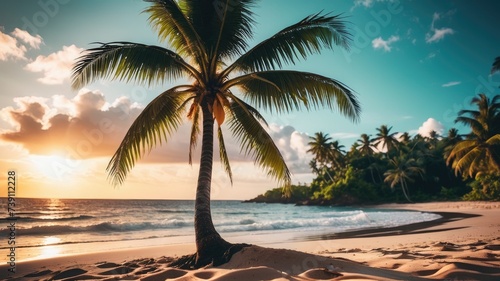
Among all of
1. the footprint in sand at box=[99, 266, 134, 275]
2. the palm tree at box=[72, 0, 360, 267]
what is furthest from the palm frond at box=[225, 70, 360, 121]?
the footprint in sand at box=[99, 266, 134, 275]

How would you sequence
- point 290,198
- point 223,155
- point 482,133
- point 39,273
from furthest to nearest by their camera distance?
point 290,198 → point 482,133 → point 223,155 → point 39,273

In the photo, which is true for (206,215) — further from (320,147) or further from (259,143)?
(320,147)

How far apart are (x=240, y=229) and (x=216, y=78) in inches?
494

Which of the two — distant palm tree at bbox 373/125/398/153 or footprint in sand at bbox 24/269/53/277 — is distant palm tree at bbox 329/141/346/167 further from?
footprint in sand at bbox 24/269/53/277

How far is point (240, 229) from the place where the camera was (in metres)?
17.6

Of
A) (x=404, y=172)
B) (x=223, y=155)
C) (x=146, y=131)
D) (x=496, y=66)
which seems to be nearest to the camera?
(x=146, y=131)

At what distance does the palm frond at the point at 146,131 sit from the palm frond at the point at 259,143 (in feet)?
4.83

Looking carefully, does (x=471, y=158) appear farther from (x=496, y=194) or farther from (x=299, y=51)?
(x=299, y=51)

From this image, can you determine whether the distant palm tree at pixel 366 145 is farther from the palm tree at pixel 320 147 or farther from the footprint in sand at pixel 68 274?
the footprint in sand at pixel 68 274

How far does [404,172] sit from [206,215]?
5075 cm

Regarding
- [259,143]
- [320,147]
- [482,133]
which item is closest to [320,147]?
[320,147]

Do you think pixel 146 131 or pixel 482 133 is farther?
pixel 482 133

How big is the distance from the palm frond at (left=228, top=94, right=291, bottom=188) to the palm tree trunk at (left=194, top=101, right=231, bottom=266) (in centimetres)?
111

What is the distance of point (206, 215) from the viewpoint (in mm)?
6352
